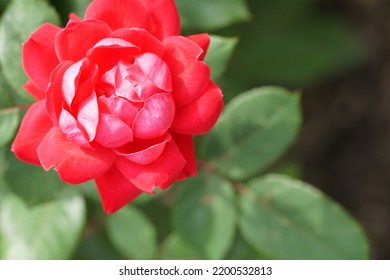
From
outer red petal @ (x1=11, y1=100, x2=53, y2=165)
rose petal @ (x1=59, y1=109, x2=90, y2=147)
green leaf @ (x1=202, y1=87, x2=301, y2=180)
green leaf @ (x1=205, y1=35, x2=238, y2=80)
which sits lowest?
green leaf @ (x1=202, y1=87, x2=301, y2=180)

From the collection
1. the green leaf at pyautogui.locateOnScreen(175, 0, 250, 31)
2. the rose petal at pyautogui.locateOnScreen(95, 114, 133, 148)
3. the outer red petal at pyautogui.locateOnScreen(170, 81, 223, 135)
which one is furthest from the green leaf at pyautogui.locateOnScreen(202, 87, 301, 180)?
the rose petal at pyautogui.locateOnScreen(95, 114, 133, 148)

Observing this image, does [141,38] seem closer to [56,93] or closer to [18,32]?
[56,93]

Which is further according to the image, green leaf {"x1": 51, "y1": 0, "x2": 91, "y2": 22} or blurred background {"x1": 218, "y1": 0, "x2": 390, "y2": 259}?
blurred background {"x1": 218, "y1": 0, "x2": 390, "y2": 259}

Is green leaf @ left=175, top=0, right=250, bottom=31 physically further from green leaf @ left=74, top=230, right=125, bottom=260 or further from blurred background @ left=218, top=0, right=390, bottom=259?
blurred background @ left=218, top=0, right=390, bottom=259

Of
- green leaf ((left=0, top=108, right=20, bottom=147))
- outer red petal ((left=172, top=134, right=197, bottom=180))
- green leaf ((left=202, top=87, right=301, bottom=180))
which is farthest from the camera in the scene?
green leaf ((left=202, top=87, right=301, bottom=180))

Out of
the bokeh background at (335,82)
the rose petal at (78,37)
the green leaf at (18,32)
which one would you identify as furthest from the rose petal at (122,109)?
the bokeh background at (335,82)

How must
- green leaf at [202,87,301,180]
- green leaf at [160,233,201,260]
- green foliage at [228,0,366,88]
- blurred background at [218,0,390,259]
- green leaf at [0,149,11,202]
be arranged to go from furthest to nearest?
blurred background at [218,0,390,259]
green foliage at [228,0,366,88]
green leaf at [160,233,201,260]
green leaf at [202,87,301,180]
green leaf at [0,149,11,202]

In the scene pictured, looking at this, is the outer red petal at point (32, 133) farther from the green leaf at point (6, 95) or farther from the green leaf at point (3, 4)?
the green leaf at point (3, 4)
